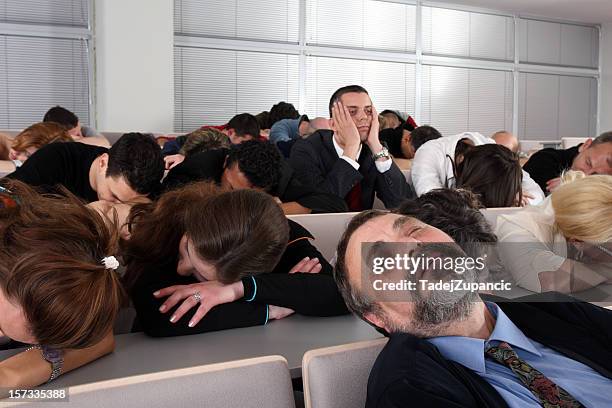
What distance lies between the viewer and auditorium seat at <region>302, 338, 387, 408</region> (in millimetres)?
1111

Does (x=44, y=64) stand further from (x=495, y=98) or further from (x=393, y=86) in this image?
(x=495, y=98)

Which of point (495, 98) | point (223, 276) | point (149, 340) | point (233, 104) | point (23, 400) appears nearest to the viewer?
point (23, 400)

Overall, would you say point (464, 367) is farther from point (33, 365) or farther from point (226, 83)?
point (226, 83)

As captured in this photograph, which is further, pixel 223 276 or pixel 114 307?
pixel 223 276

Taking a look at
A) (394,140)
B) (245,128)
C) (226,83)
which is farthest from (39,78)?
(394,140)

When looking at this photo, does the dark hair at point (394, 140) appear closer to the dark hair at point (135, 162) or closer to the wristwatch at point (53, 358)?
the dark hair at point (135, 162)

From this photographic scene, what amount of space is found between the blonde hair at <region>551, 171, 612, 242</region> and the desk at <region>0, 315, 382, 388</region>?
0.72 meters

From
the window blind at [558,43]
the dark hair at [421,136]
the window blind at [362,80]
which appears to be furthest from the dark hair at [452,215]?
the window blind at [558,43]

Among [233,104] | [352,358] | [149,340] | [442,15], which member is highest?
[442,15]

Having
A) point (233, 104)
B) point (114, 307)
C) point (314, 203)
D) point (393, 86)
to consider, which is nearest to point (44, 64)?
point (233, 104)

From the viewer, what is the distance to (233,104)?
8.43m

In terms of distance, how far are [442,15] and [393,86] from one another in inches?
53.7

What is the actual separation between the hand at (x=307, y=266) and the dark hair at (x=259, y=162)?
82 cm

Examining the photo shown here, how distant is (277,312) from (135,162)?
0.93m
